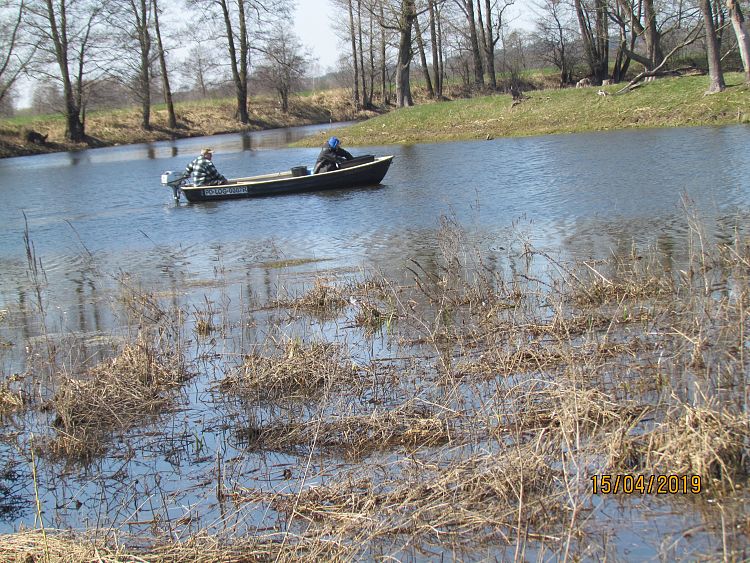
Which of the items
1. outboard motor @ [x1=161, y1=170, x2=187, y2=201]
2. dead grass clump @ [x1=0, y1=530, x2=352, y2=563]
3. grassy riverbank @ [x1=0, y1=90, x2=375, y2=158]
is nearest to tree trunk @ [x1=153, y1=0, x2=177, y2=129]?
grassy riverbank @ [x1=0, y1=90, x2=375, y2=158]

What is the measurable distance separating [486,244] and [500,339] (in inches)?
208

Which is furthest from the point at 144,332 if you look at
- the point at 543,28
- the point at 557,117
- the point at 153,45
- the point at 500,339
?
the point at 153,45

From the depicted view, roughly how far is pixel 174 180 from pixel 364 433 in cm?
1804

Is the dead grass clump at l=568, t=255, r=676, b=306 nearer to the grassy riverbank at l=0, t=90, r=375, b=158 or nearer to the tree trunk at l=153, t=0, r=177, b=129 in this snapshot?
the grassy riverbank at l=0, t=90, r=375, b=158

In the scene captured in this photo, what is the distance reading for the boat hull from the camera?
21.0 m

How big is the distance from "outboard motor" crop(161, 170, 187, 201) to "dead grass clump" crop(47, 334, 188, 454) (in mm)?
15288

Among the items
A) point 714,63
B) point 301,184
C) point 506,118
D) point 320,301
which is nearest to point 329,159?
point 301,184

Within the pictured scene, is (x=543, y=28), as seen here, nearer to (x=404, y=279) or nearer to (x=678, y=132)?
(x=678, y=132)

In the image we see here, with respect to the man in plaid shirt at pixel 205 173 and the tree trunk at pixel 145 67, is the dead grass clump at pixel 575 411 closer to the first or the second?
the man in plaid shirt at pixel 205 173

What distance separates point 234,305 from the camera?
10320 mm

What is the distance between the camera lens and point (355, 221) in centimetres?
1655

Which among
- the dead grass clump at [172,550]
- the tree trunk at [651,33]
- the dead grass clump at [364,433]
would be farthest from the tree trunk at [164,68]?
the dead grass clump at [172,550]

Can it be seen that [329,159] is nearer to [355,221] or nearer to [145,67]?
[355,221]
